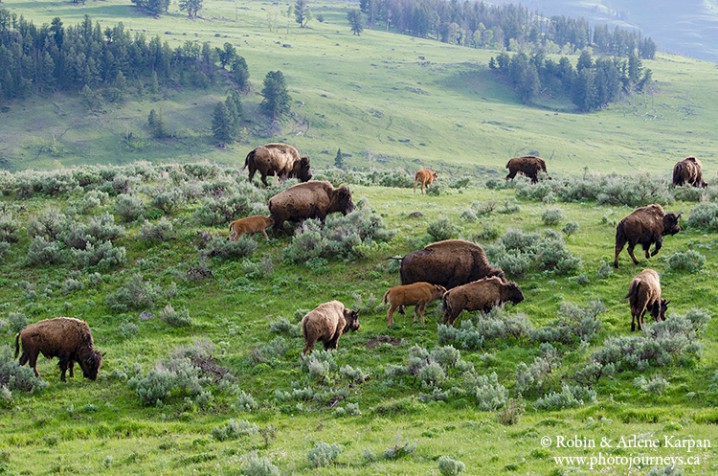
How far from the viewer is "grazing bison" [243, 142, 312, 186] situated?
27.8 m

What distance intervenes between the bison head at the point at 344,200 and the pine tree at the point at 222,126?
89.7 metres

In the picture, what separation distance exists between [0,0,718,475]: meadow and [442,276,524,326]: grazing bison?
327 mm

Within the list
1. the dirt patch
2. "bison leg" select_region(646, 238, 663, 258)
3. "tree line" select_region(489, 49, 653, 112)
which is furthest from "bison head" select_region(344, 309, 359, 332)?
"tree line" select_region(489, 49, 653, 112)

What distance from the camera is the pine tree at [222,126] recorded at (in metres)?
109

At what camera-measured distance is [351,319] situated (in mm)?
15562

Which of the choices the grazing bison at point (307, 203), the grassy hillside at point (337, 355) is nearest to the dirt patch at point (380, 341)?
the grassy hillside at point (337, 355)

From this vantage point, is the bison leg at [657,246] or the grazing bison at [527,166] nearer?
the bison leg at [657,246]

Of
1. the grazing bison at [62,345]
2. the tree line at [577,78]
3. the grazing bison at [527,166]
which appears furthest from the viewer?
the tree line at [577,78]

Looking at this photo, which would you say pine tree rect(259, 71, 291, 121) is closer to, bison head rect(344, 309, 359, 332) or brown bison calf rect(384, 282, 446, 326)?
brown bison calf rect(384, 282, 446, 326)

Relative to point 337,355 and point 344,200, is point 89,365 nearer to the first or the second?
point 337,355

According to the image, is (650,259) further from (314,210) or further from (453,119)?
(453,119)

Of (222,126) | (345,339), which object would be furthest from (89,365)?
(222,126)

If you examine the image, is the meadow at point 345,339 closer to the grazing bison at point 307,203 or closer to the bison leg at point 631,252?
the bison leg at point 631,252

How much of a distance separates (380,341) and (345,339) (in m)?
0.79
